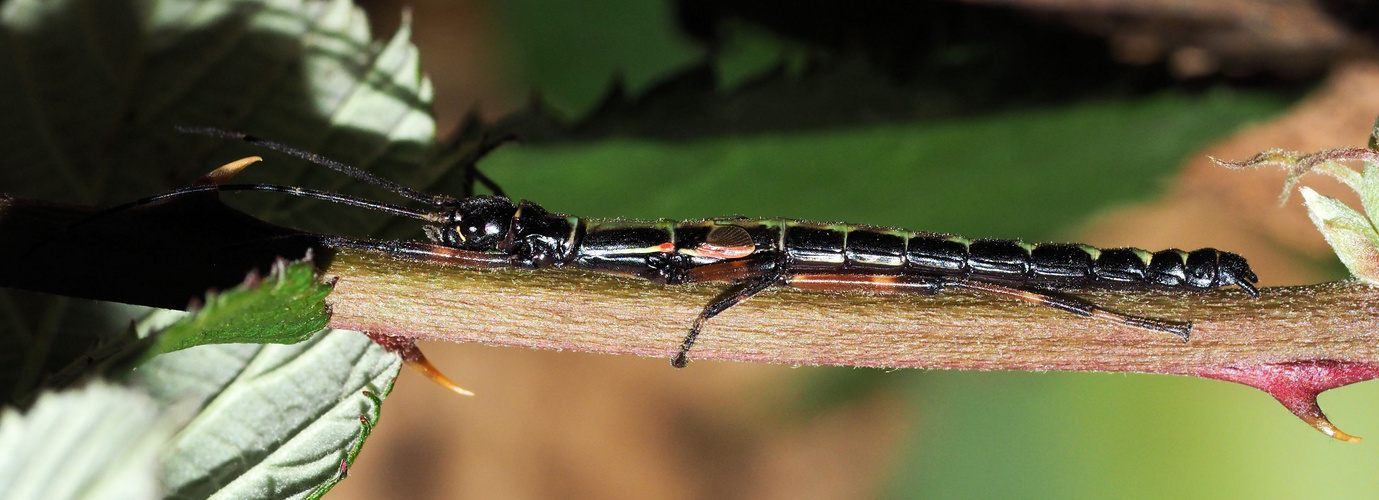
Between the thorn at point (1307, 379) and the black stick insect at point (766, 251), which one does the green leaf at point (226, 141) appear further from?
the thorn at point (1307, 379)

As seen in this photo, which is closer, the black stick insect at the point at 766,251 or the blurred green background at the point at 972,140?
the black stick insect at the point at 766,251

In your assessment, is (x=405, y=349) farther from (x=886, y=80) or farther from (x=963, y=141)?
(x=963, y=141)

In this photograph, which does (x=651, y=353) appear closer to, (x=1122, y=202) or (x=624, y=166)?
(x=624, y=166)

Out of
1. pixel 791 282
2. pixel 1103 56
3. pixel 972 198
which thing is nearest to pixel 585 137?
pixel 791 282

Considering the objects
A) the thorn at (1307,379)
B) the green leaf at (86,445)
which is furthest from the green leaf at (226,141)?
the thorn at (1307,379)

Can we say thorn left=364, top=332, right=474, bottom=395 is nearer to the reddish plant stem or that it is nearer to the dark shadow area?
the reddish plant stem

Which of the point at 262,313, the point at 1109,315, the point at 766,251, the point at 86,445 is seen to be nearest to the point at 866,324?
the point at 1109,315
